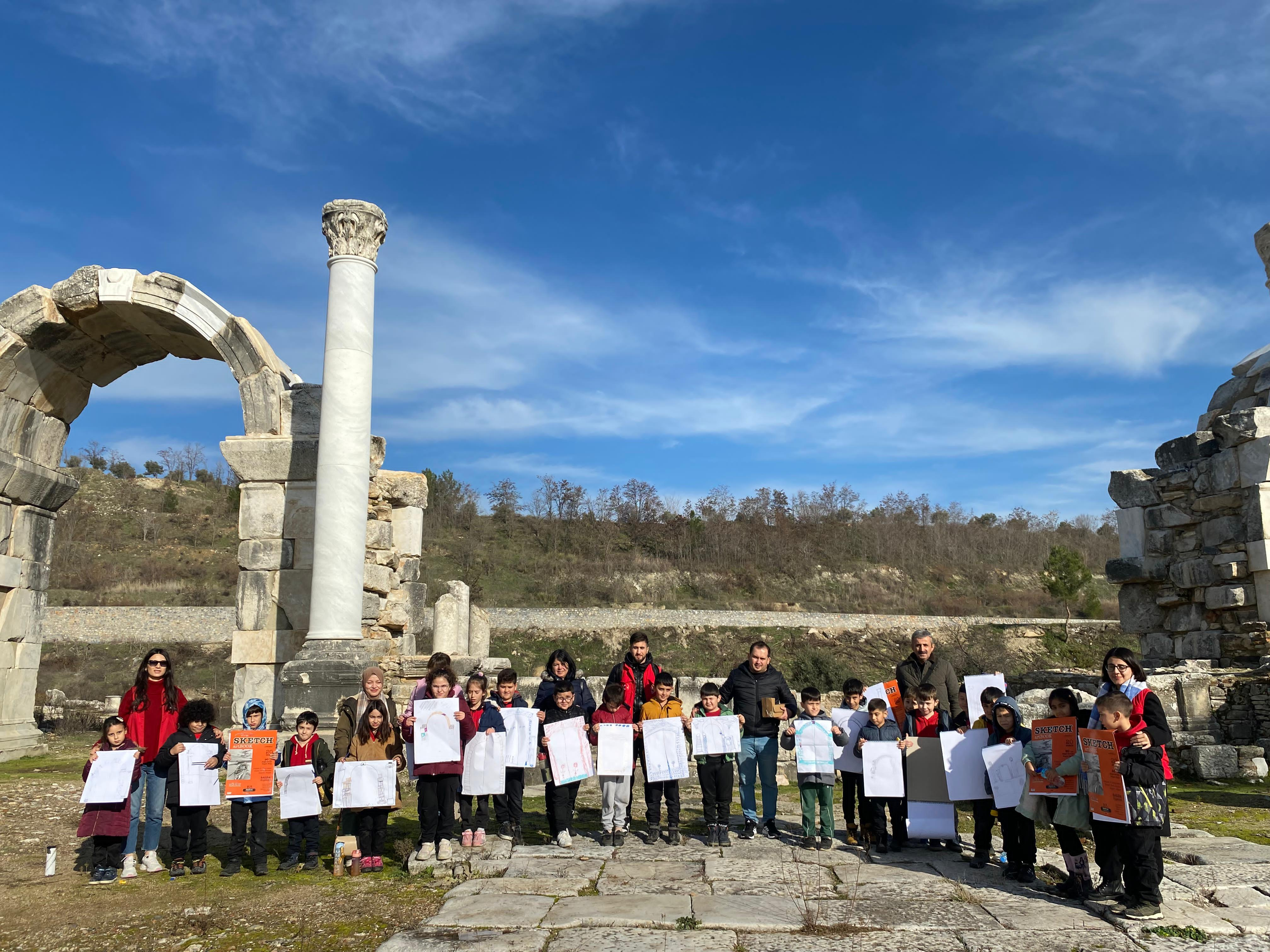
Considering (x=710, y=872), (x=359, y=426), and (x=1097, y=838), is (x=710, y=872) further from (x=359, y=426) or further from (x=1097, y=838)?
(x=359, y=426)

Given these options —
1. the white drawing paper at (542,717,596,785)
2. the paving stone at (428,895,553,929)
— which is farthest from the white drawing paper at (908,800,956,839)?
the paving stone at (428,895,553,929)

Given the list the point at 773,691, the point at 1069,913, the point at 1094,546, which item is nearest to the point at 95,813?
→ the point at 773,691

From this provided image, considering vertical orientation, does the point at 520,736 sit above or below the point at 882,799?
above

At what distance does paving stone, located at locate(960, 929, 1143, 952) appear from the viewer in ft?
14.1

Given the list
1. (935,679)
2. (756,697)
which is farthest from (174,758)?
(935,679)

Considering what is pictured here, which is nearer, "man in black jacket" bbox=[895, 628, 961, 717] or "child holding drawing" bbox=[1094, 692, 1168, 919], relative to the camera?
"child holding drawing" bbox=[1094, 692, 1168, 919]

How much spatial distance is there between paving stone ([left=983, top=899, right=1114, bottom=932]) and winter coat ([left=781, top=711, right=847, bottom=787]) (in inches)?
63.0

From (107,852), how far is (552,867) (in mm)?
3083

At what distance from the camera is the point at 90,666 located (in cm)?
3119

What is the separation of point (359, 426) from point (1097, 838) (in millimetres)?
8178

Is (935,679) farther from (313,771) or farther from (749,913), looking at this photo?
(313,771)

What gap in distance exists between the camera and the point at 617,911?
490cm

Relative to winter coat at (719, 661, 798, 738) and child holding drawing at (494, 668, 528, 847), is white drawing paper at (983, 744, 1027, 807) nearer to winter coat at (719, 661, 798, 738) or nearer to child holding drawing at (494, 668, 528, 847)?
winter coat at (719, 661, 798, 738)

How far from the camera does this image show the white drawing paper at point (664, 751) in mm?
6754
